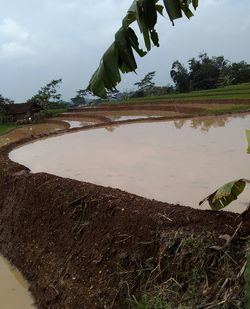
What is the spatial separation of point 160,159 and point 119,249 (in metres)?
5.20

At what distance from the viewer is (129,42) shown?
3.41 m

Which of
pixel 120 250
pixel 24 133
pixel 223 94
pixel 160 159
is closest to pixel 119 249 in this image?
pixel 120 250

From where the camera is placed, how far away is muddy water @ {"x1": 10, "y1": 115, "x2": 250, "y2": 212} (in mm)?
6793

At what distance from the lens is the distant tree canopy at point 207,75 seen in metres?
41.9

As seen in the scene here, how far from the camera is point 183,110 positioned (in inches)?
936

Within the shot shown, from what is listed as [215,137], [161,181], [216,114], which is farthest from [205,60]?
[161,181]

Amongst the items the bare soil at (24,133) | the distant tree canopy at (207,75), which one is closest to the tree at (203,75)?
the distant tree canopy at (207,75)

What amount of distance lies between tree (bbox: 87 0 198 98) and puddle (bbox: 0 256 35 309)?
99.6 inches

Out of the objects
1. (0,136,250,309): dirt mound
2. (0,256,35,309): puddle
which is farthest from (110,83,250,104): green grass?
(0,256,35,309): puddle

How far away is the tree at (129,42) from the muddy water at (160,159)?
247cm

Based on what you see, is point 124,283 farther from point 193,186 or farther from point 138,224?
point 193,186

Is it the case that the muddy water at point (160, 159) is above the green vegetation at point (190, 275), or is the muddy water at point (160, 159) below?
below

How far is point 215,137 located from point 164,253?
26.7 feet

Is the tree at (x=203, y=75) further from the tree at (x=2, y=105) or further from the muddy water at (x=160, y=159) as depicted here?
the muddy water at (x=160, y=159)
